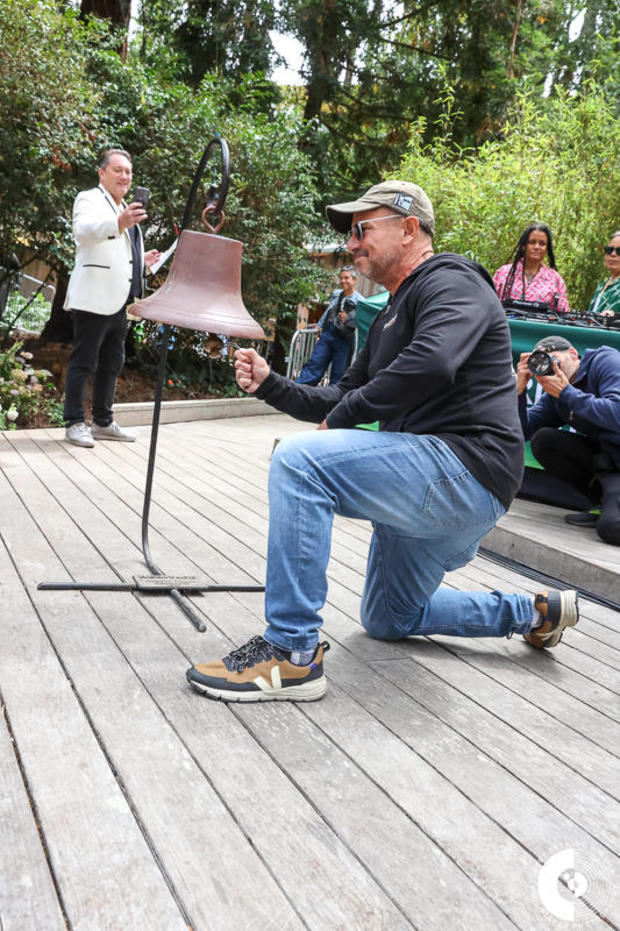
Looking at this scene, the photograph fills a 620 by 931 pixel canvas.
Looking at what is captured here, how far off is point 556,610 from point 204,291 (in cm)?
149

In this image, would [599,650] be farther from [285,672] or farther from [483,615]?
[285,672]

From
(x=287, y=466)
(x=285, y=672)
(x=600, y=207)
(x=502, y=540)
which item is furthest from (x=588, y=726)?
(x=600, y=207)

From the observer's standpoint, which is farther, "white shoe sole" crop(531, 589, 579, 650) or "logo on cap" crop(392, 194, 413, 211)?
"white shoe sole" crop(531, 589, 579, 650)

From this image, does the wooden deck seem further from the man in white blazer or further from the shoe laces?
the man in white blazer

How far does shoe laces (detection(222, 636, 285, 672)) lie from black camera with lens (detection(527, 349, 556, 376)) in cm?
228

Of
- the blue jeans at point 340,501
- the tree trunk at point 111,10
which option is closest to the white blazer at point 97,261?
the blue jeans at point 340,501

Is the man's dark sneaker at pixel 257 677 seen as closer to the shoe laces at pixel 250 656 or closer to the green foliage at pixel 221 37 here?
the shoe laces at pixel 250 656

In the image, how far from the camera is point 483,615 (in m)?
2.49

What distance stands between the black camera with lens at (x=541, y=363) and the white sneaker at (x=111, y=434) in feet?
9.49

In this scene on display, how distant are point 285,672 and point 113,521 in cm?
181

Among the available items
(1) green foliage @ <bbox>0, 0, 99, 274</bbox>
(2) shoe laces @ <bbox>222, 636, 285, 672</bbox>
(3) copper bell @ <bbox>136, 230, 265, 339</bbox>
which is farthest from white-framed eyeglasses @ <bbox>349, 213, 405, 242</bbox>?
(1) green foliage @ <bbox>0, 0, 99, 274</bbox>

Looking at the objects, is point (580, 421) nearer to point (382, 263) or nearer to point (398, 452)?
point (382, 263)

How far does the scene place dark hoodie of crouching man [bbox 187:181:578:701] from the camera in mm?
1996

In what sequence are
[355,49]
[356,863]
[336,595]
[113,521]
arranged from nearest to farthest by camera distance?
[356,863] → [336,595] → [113,521] → [355,49]
